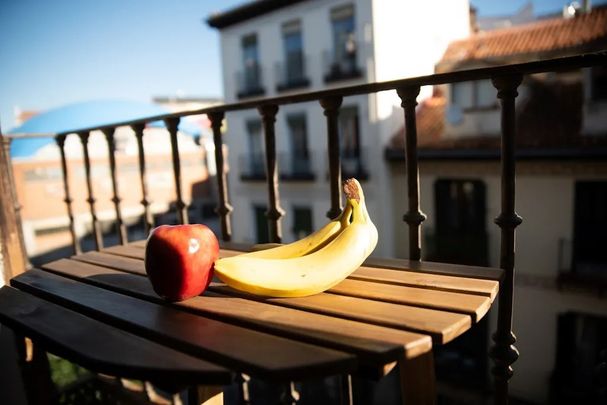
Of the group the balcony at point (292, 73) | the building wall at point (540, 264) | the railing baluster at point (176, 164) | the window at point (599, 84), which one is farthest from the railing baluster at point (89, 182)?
the balcony at point (292, 73)

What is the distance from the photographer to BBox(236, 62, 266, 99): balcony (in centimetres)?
1400

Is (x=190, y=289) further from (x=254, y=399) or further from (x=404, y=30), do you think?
(x=404, y=30)

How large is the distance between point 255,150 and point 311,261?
13.5 metres

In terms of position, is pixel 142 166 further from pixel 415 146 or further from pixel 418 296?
pixel 418 296

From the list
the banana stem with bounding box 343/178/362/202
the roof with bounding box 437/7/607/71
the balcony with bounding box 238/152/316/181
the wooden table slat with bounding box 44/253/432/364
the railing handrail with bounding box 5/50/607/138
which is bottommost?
the balcony with bounding box 238/152/316/181

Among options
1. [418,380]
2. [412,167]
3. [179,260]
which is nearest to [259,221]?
[412,167]

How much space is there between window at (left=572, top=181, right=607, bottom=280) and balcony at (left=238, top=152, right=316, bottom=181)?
22.3 ft

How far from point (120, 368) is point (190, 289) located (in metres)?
0.32

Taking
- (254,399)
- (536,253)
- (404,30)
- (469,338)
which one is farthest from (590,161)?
(254,399)

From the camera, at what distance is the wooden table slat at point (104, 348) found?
750 millimetres

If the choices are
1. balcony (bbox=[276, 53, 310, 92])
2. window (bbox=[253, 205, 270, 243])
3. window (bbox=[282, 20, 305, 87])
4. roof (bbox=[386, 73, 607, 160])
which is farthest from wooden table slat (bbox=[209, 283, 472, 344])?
window (bbox=[253, 205, 270, 243])

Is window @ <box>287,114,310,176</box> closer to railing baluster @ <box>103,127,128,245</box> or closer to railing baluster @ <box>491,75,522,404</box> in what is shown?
railing baluster @ <box>103,127,128,245</box>

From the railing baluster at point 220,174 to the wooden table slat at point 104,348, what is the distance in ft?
3.09

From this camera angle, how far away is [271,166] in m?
1.82
